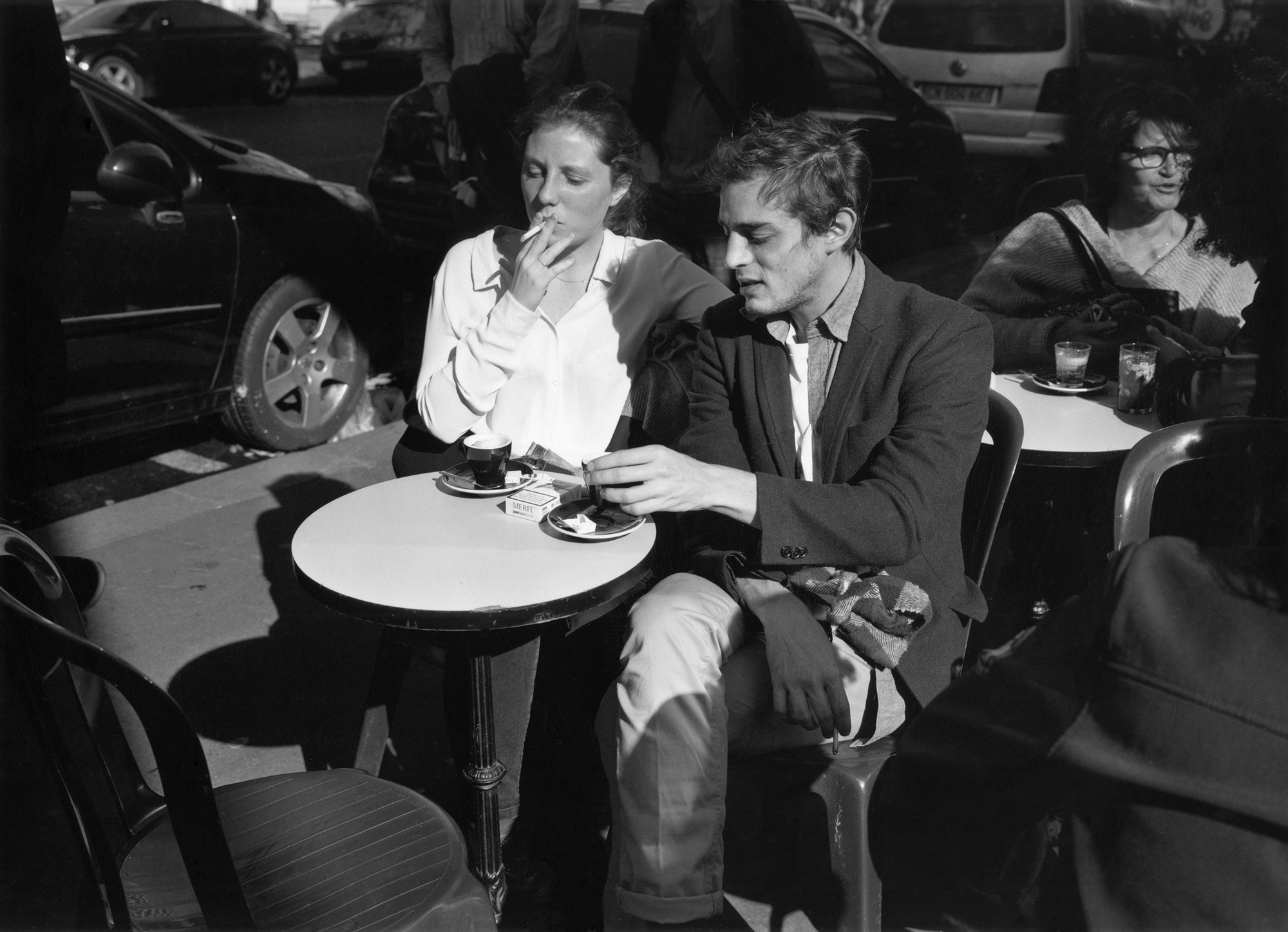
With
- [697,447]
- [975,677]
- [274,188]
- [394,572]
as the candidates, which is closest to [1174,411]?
[697,447]

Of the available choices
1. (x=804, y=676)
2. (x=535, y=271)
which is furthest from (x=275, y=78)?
(x=804, y=676)

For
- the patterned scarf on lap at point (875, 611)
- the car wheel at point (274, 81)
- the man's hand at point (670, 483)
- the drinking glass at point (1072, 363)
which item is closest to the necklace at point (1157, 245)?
the drinking glass at point (1072, 363)

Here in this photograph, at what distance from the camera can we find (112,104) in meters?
4.19

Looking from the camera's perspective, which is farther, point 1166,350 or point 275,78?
point 275,78

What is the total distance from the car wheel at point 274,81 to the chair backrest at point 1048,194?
4537mm

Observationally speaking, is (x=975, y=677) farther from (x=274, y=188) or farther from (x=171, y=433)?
(x=171, y=433)

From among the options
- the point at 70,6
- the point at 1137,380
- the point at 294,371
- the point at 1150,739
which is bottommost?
the point at 294,371

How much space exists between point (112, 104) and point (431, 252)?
208cm

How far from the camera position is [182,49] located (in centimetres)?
687

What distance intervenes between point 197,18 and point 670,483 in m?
6.10

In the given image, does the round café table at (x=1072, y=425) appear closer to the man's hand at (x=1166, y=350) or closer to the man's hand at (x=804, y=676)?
the man's hand at (x=1166, y=350)

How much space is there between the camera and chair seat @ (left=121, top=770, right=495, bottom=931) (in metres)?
1.56

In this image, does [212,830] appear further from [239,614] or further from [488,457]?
[239,614]

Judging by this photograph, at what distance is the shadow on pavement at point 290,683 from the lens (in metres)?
2.87
